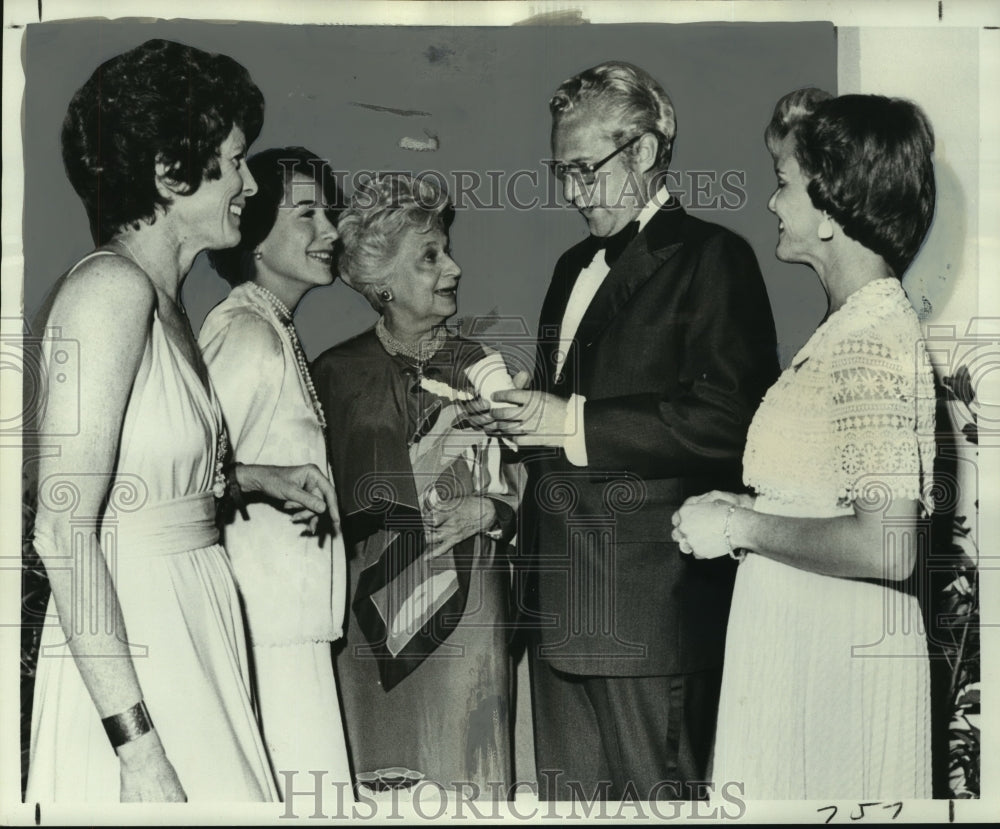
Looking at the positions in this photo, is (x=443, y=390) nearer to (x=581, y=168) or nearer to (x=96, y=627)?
(x=581, y=168)

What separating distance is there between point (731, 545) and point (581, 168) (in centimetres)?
127

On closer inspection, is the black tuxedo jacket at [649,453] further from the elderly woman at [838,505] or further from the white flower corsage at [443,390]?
the white flower corsage at [443,390]

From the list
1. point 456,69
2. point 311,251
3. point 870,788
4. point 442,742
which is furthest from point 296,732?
point 456,69

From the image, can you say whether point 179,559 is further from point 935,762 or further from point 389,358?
point 935,762

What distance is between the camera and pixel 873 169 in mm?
3693

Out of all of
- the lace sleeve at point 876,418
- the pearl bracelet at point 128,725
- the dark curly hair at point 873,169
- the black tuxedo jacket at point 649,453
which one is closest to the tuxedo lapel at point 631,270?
the black tuxedo jacket at point 649,453

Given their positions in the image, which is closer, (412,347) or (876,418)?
(876,418)

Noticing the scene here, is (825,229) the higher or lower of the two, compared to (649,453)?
higher

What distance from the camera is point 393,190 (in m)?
3.77

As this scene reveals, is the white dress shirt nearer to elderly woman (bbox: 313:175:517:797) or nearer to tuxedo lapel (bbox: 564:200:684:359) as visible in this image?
tuxedo lapel (bbox: 564:200:684:359)

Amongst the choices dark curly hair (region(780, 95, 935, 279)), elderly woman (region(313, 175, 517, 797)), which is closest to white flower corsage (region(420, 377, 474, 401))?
elderly woman (region(313, 175, 517, 797))

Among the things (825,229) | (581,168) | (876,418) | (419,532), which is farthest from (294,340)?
(876,418)

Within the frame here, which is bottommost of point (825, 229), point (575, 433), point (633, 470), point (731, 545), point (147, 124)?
point (731, 545)

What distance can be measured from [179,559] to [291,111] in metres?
1.45
